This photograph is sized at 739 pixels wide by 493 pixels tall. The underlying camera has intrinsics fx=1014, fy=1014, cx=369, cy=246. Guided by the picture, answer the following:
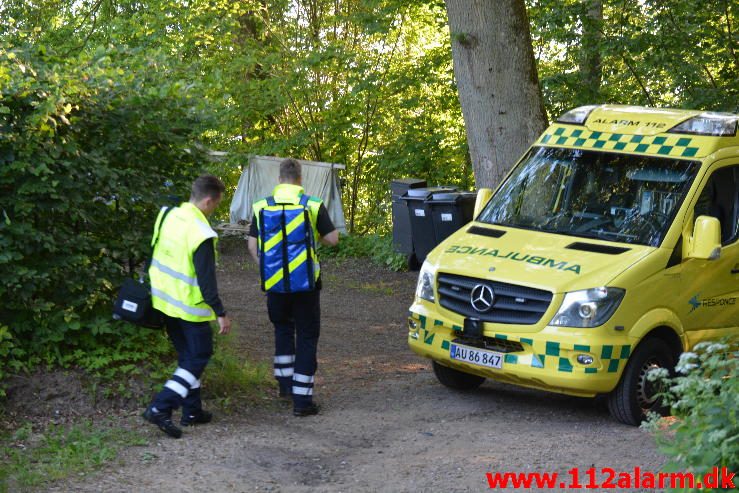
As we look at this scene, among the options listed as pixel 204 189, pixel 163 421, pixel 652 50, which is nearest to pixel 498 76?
pixel 652 50

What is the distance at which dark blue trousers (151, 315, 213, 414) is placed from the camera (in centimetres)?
698

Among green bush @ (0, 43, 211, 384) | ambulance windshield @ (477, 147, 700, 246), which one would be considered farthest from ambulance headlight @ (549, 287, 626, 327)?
green bush @ (0, 43, 211, 384)

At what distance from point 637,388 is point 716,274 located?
4.14 ft

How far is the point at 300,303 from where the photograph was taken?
7891mm

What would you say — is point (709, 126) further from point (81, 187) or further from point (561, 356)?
point (81, 187)

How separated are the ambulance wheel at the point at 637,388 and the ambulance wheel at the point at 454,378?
56.7 inches

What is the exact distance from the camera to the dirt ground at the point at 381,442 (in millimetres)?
6223

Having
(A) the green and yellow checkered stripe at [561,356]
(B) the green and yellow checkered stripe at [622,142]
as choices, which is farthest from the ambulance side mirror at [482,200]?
(A) the green and yellow checkered stripe at [561,356]

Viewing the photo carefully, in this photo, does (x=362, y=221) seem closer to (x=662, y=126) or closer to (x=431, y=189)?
(x=431, y=189)

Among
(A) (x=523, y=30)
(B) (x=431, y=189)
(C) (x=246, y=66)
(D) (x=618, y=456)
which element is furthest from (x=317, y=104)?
(D) (x=618, y=456)

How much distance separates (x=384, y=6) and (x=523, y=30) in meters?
6.35

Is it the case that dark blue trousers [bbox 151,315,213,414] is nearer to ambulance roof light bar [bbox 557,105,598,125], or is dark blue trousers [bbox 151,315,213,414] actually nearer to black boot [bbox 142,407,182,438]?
black boot [bbox 142,407,182,438]

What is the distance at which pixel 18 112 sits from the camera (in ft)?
24.1

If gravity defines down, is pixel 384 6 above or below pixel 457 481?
above
